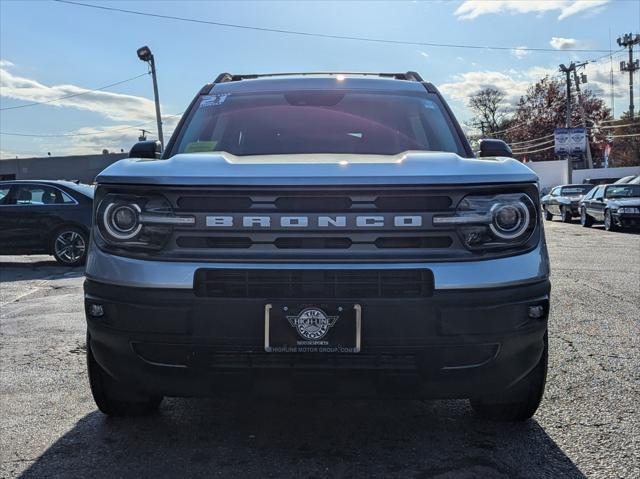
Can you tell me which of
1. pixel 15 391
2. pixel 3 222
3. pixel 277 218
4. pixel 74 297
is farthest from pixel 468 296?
pixel 3 222

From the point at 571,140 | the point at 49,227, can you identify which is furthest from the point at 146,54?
the point at 571,140

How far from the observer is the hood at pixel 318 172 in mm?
2596

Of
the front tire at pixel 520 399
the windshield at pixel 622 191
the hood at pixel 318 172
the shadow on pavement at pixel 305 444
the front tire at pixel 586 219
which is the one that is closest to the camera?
the hood at pixel 318 172

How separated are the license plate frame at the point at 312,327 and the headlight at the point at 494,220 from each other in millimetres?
549

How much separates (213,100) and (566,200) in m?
22.1

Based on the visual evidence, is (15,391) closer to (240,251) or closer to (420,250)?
(240,251)

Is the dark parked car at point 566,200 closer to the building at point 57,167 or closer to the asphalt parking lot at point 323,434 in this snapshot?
the asphalt parking lot at point 323,434

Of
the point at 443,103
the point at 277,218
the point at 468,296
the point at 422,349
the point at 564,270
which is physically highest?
the point at 443,103

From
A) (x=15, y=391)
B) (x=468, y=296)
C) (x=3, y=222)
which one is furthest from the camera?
(x=3, y=222)

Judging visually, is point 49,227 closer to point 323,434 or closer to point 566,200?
point 323,434

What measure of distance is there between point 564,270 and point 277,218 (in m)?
8.06

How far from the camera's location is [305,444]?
3.02 meters

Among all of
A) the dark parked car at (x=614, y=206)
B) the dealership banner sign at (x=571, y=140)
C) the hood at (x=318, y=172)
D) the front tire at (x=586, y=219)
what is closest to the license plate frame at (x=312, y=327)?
the hood at (x=318, y=172)

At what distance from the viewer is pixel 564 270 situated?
9.58 m
